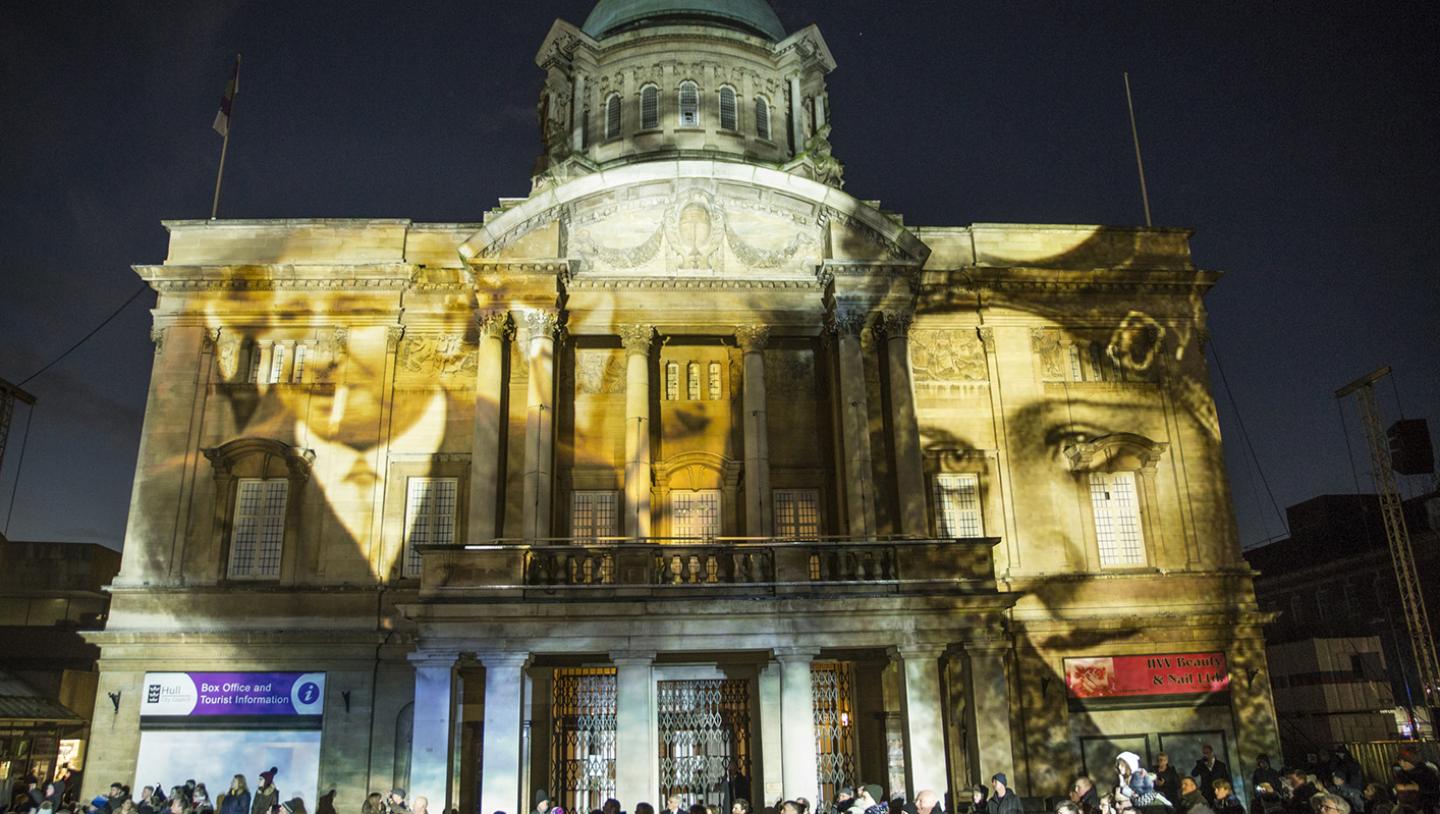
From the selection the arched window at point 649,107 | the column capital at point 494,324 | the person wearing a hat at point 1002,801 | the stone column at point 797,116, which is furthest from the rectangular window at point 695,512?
the stone column at point 797,116

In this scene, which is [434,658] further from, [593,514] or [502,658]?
[593,514]

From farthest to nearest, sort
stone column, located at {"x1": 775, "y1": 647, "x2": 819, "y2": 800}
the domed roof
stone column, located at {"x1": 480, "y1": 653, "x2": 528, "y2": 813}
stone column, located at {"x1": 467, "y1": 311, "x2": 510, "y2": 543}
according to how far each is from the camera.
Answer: the domed roof
stone column, located at {"x1": 467, "y1": 311, "x2": 510, "y2": 543}
stone column, located at {"x1": 775, "y1": 647, "x2": 819, "y2": 800}
stone column, located at {"x1": 480, "y1": 653, "x2": 528, "y2": 813}

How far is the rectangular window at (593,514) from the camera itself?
1046 inches

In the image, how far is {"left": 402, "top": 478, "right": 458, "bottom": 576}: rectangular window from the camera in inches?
1026

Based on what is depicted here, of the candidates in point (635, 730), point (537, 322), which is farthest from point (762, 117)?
point (635, 730)

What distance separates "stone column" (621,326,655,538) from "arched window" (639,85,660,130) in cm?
1102

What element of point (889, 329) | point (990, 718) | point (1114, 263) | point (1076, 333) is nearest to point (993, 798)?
point (990, 718)

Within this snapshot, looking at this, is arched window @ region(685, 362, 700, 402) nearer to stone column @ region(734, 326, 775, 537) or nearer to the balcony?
stone column @ region(734, 326, 775, 537)

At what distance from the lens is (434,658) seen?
20.6 meters

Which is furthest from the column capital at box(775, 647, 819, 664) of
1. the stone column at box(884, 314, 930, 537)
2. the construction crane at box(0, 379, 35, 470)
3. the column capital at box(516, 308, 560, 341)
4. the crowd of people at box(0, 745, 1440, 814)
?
the construction crane at box(0, 379, 35, 470)

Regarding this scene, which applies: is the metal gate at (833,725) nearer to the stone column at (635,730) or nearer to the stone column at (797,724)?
the stone column at (797,724)

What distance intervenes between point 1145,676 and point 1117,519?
4058mm

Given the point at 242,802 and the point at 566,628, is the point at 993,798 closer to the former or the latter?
the point at 566,628

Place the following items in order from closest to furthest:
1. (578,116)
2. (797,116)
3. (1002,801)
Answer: (1002,801) → (578,116) → (797,116)
